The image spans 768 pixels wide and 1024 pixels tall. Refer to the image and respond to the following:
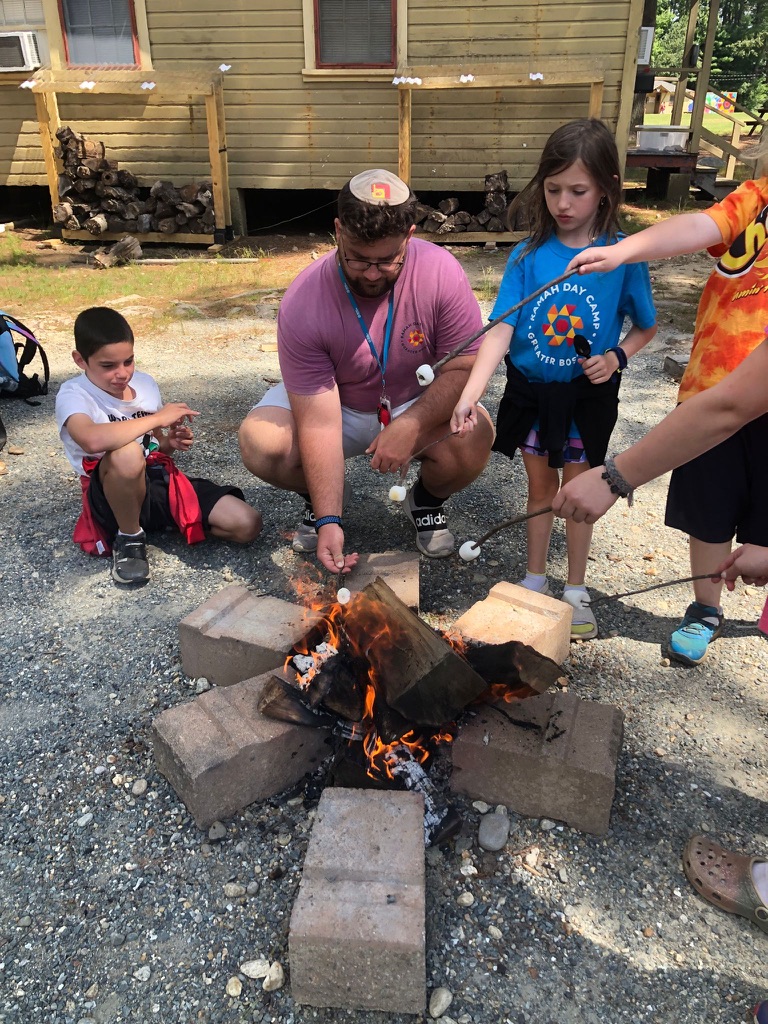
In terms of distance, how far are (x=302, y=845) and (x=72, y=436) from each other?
1940 millimetres

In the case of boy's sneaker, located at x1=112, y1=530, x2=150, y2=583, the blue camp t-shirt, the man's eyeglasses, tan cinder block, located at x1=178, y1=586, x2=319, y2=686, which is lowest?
boy's sneaker, located at x1=112, y1=530, x2=150, y2=583

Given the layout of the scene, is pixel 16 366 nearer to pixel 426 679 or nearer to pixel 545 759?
pixel 426 679

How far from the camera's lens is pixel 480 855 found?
2.01 meters

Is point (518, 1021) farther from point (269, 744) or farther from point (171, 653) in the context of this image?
point (171, 653)

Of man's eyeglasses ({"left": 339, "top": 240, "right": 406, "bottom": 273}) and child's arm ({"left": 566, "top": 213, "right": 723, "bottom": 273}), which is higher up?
child's arm ({"left": 566, "top": 213, "right": 723, "bottom": 273})

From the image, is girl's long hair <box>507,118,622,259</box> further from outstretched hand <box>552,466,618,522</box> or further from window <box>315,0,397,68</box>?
window <box>315,0,397,68</box>

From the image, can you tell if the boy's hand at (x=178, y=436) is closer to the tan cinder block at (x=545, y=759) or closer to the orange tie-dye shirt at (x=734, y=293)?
the tan cinder block at (x=545, y=759)

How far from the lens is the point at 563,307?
105 inches

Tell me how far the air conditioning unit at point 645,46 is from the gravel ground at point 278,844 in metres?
9.60

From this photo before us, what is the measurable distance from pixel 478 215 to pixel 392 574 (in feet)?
28.0

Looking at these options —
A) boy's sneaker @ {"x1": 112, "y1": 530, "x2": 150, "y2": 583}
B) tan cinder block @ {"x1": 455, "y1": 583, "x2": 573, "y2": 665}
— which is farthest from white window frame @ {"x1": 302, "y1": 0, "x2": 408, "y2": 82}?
tan cinder block @ {"x1": 455, "y1": 583, "x2": 573, "y2": 665}

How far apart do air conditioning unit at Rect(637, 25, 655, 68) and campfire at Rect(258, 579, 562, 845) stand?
10671 mm

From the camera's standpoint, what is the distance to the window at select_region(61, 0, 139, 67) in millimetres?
9570

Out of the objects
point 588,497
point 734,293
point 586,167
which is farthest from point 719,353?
point 588,497
